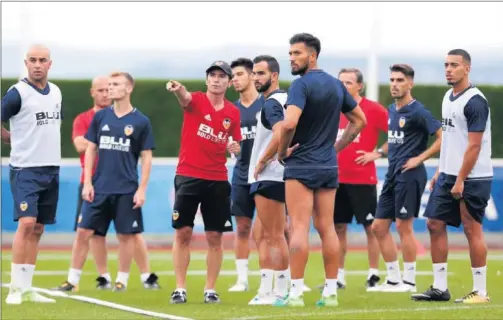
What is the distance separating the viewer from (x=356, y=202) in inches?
561

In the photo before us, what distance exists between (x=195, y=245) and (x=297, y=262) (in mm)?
9848

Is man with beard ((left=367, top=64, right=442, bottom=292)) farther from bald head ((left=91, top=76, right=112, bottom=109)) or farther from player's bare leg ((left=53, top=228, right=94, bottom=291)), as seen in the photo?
bald head ((left=91, top=76, right=112, bottom=109))

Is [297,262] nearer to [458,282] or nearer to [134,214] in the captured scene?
[134,214]

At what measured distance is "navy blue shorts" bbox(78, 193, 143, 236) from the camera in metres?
13.7

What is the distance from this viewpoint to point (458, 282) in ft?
48.2

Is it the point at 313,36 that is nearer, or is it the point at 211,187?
the point at 313,36

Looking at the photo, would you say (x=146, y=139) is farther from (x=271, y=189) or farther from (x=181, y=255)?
(x=271, y=189)

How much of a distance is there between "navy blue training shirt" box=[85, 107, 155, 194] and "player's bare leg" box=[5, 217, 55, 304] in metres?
1.58

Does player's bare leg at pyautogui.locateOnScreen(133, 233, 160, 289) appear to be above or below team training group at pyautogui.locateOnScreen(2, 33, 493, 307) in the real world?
below

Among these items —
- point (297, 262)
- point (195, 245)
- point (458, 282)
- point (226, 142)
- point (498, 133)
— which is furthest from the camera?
point (498, 133)

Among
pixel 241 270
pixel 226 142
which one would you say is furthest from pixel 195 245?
pixel 226 142

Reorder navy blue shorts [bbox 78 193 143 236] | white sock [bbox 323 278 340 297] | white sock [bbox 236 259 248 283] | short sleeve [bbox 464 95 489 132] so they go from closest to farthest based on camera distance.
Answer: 1. white sock [bbox 323 278 340 297]
2. short sleeve [bbox 464 95 489 132]
3. navy blue shorts [bbox 78 193 143 236]
4. white sock [bbox 236 259 248 283]

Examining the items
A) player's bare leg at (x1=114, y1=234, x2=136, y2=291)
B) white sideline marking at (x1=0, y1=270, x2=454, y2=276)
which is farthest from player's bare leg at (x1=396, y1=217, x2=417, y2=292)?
player's bare leg at (x1=114, y1=234, x2=136, y2=291)

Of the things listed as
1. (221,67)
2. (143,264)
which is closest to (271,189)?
(221,67)
